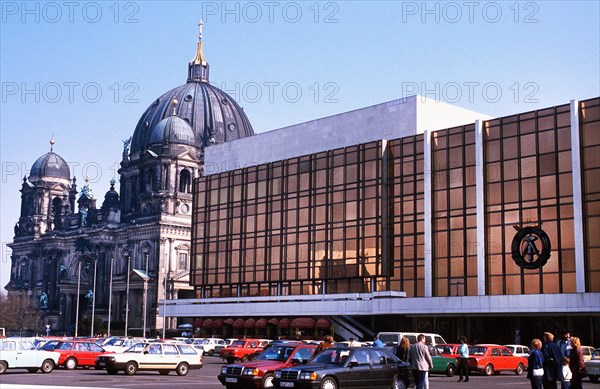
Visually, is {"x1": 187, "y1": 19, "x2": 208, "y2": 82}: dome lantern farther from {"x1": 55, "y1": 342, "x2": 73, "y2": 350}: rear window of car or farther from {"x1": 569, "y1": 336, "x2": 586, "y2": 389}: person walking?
{"x1": 569, "y1": 336, "x2": 586, "y2": 389}: person walking

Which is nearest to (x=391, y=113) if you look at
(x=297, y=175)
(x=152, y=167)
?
(x=297, y=175)

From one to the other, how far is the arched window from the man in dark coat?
11228cm

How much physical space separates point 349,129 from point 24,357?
4634 cm

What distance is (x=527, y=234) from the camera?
65312 millimetres

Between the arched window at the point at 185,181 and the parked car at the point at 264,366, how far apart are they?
102m

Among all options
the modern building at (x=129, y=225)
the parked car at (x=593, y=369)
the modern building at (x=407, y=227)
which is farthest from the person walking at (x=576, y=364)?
the modern building at (x=129, y=225)

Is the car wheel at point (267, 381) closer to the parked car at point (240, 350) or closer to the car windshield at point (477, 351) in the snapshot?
the car windshield at point (477, 351)

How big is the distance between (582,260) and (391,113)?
22.9 meters

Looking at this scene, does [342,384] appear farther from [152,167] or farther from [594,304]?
[152,167]

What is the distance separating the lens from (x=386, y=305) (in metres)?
73.2

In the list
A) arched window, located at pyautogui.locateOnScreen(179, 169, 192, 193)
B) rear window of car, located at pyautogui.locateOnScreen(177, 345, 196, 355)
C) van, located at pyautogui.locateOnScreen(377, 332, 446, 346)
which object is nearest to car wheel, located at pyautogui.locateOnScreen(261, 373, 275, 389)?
rear window of car, located at pyautogui.locateOnScreen(177, 345, 196, 355)

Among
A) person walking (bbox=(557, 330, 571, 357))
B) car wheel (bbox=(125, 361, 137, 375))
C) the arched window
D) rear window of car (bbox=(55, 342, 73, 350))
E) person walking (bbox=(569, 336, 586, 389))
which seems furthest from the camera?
the arched window

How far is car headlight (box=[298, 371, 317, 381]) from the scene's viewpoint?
2666cm

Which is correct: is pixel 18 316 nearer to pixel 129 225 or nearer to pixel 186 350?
pixel 129 225
